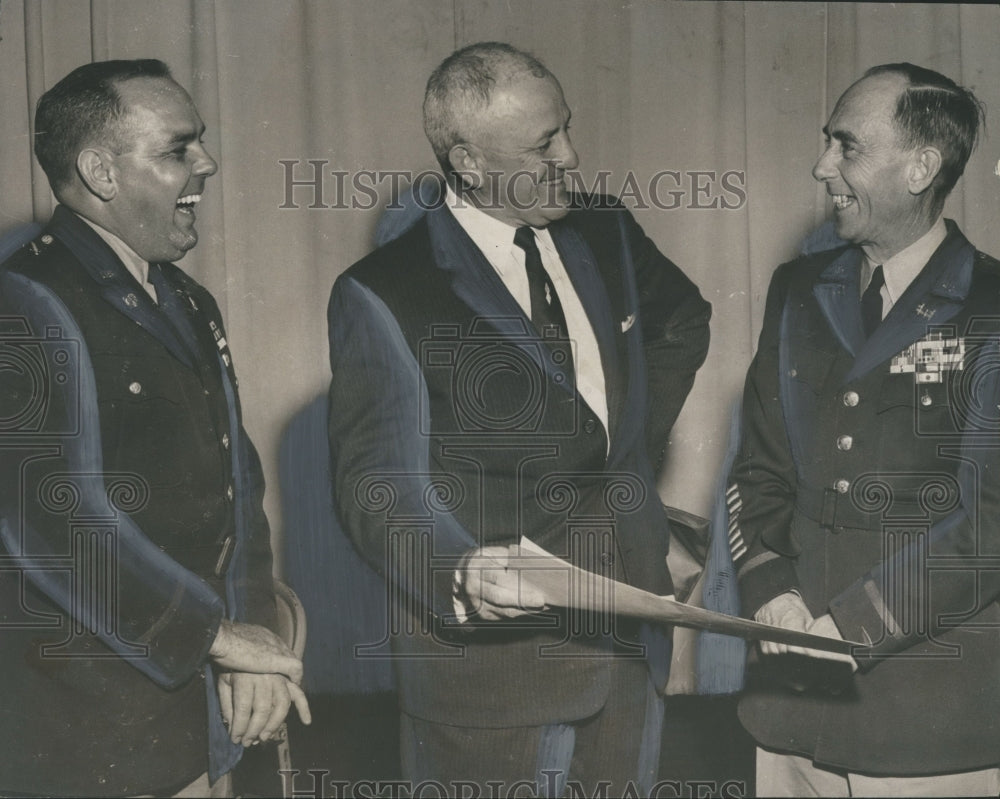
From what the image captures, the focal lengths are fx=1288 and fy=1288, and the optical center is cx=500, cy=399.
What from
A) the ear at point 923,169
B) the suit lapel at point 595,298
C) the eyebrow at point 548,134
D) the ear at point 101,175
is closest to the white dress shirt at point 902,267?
the ear at point 923,169

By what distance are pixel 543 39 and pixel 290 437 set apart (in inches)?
54.4

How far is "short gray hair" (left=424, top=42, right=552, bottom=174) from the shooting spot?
369 cm

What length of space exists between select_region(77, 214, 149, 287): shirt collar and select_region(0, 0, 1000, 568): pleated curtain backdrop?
127 millimetres

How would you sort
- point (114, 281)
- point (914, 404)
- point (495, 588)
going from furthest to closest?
point (914, 404) < point (495, 588) < point (114, 281)

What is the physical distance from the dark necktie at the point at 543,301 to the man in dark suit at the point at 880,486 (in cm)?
60

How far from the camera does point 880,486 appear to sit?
148 inches

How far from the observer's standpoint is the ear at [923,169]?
3.78 meters

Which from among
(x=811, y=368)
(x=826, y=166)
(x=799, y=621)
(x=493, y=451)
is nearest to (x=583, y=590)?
(x=493, y=451)

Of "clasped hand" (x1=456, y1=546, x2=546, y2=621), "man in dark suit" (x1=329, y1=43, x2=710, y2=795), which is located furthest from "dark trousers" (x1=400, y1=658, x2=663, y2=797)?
"clasped hand" (x1=456, y1=546, x2=546, y2=621)

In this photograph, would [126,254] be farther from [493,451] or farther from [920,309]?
[920,309]

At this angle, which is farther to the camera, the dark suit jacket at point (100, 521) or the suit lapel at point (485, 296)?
the suit lapel at point (485, 296)

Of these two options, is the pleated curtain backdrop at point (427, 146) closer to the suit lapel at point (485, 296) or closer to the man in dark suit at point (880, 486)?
the man in dark suit at point (880, 486)

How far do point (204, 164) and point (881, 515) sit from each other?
2200 millimetres

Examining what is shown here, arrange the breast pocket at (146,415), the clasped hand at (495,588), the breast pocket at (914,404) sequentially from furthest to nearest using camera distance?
the breast pocket at (914,404) < the clasped hand at (495,588) < the breast pocket at (146,415)
